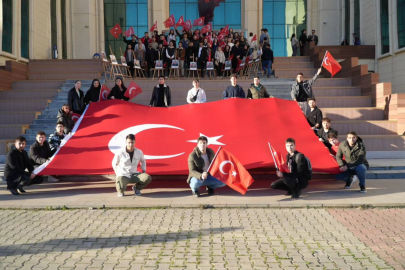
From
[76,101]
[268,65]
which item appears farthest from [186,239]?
[268,65]

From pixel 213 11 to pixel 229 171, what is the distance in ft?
82.7

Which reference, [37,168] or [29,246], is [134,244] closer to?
[29,246]

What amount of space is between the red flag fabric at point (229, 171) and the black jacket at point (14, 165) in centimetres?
393

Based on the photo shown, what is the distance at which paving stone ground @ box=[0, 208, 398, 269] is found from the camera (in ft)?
18.2

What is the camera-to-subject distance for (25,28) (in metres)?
23.9

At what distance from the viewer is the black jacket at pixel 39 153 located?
10641 millimetres

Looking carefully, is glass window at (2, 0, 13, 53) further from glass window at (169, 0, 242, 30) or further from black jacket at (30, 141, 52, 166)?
glass window at (169, 0, 242, 30)

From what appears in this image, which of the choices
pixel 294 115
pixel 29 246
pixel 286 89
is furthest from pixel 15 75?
pixel 29 246

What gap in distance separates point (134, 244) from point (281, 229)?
2.16 meters

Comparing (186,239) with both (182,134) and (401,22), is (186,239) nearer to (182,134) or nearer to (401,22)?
(182,134)

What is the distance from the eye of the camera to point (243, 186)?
9273 mm

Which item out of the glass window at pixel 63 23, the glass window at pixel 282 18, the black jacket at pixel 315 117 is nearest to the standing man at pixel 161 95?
the black jacket at pixel 315 117

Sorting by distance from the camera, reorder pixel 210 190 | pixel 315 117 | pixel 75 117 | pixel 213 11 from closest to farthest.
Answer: pixel 210 190 < pixel 315 117 < pixel 75 117 < pixel 213 11

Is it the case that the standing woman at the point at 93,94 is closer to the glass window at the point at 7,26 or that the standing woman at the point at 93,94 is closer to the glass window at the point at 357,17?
the glass window at the point at 7,26
